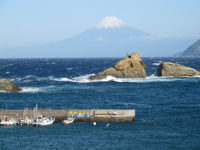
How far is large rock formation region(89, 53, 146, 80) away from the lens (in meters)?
172

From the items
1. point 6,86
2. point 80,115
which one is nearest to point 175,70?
point 6,86

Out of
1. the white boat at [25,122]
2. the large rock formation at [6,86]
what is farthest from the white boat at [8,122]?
the large rock formation at [6,86]

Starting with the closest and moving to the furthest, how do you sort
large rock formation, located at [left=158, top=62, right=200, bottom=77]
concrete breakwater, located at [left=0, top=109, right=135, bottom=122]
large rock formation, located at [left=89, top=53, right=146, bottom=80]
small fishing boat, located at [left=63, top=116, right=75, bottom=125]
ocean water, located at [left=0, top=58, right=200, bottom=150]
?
ocean water, located at [left=0, top=58, right=200, bottom=150] < small fishing boat, located at [left=63, top=116, right=75, bottom=125] < concrete breakwater, located at [left=0, top=109, right=135, bottom=122] < large rock formation, located at [left=89, top=53, right=146, bottom=80] < large rock formation, located at [left=158, top=62, right=200, bottom=77]

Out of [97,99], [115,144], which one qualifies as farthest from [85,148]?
[97,99]

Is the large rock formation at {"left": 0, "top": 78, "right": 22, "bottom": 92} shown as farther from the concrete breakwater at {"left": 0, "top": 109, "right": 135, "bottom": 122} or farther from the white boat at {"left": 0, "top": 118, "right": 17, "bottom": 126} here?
the white boat at {"left": 0, "top": 118, "right": 17, "bottom": 126}

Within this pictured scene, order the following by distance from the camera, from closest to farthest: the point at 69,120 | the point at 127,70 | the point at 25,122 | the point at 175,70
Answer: the point at 25,122
the point at 69,120
the point at 127,70
the point at 175,70

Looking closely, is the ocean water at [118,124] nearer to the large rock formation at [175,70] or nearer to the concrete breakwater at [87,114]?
the concrete breakwater at [87,114]

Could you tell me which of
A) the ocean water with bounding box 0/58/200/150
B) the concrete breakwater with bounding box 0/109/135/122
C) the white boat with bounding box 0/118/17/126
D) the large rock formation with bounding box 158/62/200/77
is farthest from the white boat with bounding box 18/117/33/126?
the large rock formation with bounding box 158/62/200/77

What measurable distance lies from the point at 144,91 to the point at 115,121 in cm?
4827

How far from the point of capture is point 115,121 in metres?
85.2

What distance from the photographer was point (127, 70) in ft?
573

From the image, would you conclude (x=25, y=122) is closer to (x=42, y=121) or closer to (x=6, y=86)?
(x=42, y=121)

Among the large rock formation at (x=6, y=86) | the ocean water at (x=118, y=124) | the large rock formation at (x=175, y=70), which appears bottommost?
the ocean water at (x=118, y=124)

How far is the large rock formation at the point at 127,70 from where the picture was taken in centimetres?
17188
